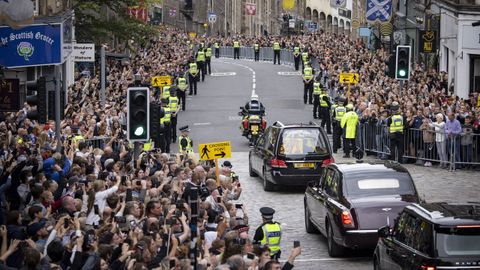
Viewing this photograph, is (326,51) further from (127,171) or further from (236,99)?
(127,171)

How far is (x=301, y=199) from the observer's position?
27953 mm

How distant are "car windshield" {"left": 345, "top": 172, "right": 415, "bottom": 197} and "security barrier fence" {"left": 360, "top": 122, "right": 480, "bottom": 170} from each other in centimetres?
1094

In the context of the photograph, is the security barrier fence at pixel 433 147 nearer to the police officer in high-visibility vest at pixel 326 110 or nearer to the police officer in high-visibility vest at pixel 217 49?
the police officer in high-visibility vest at pixel 326 110

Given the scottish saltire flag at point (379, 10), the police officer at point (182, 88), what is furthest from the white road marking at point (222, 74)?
the scottish saltire flag at point (379, 10)

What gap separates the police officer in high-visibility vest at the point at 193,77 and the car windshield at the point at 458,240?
40088mm

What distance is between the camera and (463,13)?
4525cm

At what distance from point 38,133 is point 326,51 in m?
36.1

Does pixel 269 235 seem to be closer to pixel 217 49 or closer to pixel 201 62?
pixel 201 62

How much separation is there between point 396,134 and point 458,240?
1805cm

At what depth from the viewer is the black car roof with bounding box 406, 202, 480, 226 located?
15.0 metres

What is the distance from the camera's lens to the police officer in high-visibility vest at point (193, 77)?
54859 millimetres

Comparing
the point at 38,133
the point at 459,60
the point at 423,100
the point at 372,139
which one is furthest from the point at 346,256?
the point at 459,60

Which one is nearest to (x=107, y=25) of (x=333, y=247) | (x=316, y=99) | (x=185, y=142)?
(x=316, y=99)

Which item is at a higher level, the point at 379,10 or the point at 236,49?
the point at 379,10
